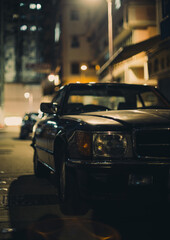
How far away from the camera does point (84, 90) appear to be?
606 cm

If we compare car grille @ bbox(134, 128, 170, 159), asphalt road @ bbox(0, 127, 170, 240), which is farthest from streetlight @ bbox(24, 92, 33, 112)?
car grille @ bbox(134, 128, 170, 159)

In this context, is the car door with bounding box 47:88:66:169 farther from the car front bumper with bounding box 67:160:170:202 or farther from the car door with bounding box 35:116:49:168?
the car front bumper with bounding box 67:160:170:202

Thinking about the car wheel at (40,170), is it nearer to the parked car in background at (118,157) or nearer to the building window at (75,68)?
the parked car in background at (118,157)

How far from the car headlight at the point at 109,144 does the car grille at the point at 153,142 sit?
14 centimetres

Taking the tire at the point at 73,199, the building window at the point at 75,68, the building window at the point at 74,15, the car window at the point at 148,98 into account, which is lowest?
the tire at the point at 73,199

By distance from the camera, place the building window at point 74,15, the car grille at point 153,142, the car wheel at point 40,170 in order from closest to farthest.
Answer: the car grille at point 153,142 < the car wheel at point 40,170 < the building window at point 74,15

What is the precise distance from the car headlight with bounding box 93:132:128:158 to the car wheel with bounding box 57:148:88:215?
1.53 feet

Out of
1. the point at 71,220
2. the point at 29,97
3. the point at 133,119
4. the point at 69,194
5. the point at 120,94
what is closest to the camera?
the point at 133,119

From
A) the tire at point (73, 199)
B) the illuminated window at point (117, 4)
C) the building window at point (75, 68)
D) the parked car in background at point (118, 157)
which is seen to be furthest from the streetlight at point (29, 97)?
the parked car in background at point (118, 157)

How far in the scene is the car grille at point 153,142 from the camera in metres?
3.90

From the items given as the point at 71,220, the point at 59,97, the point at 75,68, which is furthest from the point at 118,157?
the point at 75,68

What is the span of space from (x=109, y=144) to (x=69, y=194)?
37.0 inches

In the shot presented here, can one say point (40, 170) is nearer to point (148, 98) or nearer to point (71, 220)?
point (148, 98)

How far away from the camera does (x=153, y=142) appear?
393 cm
